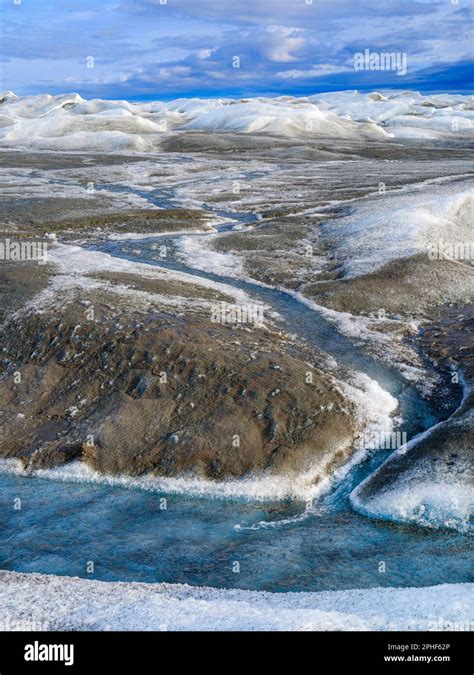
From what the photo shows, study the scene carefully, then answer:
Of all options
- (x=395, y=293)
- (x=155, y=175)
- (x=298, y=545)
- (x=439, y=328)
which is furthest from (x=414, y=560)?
(x=155, y=175)

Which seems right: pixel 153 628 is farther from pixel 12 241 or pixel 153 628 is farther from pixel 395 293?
pixel 12 241

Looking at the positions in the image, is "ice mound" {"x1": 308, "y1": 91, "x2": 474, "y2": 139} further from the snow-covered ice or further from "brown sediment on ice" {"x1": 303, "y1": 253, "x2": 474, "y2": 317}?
the snow-covered ice
